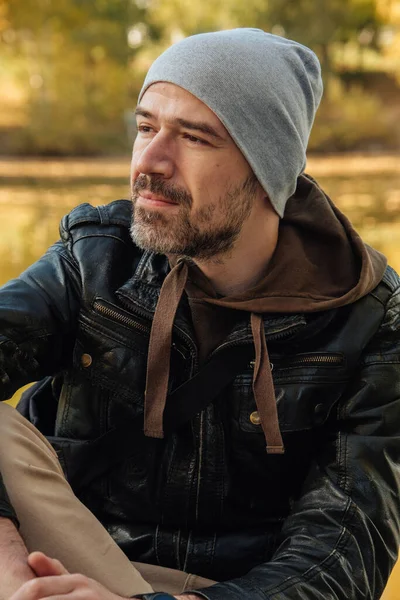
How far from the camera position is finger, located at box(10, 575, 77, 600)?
1.80 meters

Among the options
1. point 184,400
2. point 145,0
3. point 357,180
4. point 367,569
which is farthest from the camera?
point 145,0

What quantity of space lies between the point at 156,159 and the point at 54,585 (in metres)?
0.97

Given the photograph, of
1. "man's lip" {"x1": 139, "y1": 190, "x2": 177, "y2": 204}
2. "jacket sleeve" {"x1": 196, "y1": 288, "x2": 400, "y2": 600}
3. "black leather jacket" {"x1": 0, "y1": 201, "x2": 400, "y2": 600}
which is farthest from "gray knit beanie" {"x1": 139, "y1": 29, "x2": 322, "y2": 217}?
"jacket sleeve" {"x1": 196, "y1": 288, "x2": 400, "y2": 600}

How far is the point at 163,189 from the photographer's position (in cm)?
236

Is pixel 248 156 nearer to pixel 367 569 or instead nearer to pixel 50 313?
pixel 50 313

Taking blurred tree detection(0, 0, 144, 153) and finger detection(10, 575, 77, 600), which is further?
blurred tree detection(0, 0, 144, 153)

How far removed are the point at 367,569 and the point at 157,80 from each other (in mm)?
1173

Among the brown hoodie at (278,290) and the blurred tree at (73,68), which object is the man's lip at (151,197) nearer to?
the brown hoodie at (278,290)

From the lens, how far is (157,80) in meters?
2.43

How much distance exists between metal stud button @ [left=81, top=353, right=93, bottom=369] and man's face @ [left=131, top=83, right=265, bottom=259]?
28cm

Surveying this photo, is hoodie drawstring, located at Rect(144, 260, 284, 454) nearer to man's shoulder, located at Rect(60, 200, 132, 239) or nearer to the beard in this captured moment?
the beard

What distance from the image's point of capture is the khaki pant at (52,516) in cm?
209

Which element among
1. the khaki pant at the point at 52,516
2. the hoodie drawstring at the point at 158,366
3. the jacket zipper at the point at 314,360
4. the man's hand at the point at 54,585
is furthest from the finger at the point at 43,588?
the jacket zipper at the point at 314,360

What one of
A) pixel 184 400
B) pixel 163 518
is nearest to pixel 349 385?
pixel 184 400
